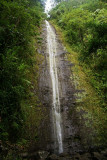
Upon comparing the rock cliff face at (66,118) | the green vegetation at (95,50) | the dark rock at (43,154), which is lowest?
the dark rock at (43,154)

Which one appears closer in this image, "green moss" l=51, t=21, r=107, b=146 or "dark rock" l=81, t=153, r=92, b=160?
"dark rock" l=81, t=153, r=92, b=160

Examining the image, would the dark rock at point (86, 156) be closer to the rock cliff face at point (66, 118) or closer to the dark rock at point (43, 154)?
the rock cliff face at point (66, 118)

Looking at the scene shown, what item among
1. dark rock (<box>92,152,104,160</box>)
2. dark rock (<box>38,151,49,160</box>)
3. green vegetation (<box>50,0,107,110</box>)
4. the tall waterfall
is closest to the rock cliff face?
the tall waterfall

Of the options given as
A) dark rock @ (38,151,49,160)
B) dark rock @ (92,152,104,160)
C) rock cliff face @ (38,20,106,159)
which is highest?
rock cliff face @ (38,20,106,159)

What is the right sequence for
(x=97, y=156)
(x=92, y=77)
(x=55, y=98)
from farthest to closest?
(x=92, y=77) < (x=55, y=98) < (x=97, y=156)

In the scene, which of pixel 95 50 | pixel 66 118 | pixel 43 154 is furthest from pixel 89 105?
pixel 95 50

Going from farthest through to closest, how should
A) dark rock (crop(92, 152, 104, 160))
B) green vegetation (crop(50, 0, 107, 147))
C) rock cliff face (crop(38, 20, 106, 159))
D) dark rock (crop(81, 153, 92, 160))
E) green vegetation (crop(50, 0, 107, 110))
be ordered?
1. green vegetation (crop(50, 0, 107, 110))
2. green vegetation (crop(50, 0, 107, 147))
3. rock cliff face (crop(38, 20, 106, 159))
4. dark rock (crop(81, 153, 92, 160))
5. dark rock (crop(92, 152, 104, 160))

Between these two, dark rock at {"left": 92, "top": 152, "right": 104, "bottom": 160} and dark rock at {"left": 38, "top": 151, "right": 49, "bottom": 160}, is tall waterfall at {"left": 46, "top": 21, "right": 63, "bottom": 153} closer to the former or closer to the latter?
dark rock at {"left": 38, "top": 151, "right": 49, "bottom": 160}

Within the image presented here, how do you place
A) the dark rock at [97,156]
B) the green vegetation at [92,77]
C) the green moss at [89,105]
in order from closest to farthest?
1. the dark rock at [97,156]
2. the green moss at [89,105]
3. the green vegetation at [92,77]

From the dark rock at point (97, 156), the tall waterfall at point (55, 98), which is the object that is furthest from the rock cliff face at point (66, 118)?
the dark rock at point (97, 156)

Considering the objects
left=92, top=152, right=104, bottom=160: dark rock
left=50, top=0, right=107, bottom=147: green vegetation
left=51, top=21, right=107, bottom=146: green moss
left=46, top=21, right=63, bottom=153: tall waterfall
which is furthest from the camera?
left=50, top=0, right=107, bottom=147: green vegetation

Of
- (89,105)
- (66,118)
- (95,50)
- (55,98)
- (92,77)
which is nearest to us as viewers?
(66,118)

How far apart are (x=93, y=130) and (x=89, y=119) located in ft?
2.09

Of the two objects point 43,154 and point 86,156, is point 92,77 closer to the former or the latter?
point 86,156
